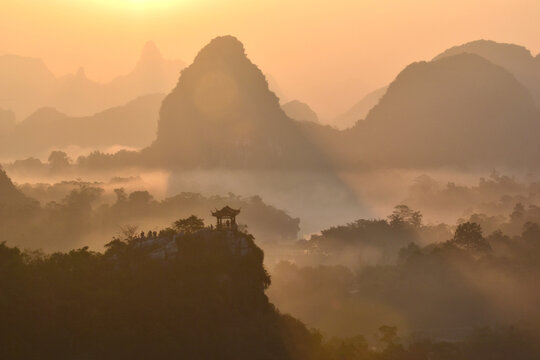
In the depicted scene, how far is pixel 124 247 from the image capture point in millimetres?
53312

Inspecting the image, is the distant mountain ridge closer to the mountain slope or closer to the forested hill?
the mountain slope

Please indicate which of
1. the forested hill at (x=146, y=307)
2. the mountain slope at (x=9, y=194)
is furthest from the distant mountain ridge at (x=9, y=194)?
the forested hill at (x=146, y=307)

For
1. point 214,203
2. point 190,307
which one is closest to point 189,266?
point 190,307

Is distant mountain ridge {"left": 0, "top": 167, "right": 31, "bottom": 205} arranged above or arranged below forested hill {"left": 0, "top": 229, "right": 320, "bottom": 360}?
above

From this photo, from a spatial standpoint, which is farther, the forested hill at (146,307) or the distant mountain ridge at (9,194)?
the distant mountain ridge at (9,194)

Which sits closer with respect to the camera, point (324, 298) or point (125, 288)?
point (125, 288)

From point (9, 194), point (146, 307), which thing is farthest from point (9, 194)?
point (146, 307)

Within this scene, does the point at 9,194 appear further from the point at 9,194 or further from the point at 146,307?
the point at 146,307

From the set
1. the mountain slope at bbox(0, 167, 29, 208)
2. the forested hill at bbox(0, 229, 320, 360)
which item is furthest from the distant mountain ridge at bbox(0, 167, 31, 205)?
the forested hill at bbox(0, 229, 320, 360)

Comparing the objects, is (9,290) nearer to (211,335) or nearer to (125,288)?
(125,288)

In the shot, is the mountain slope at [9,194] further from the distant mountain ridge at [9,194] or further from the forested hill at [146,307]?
the forested hill at [146,307]

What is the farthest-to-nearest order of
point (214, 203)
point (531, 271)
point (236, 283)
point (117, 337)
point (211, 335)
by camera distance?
point (214, 203)
point (531, 271)
point (236, 283)
point (211, 335)
point (117, 337)

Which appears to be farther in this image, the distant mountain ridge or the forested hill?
the distant mountain ridge

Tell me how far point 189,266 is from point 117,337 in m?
8.65
